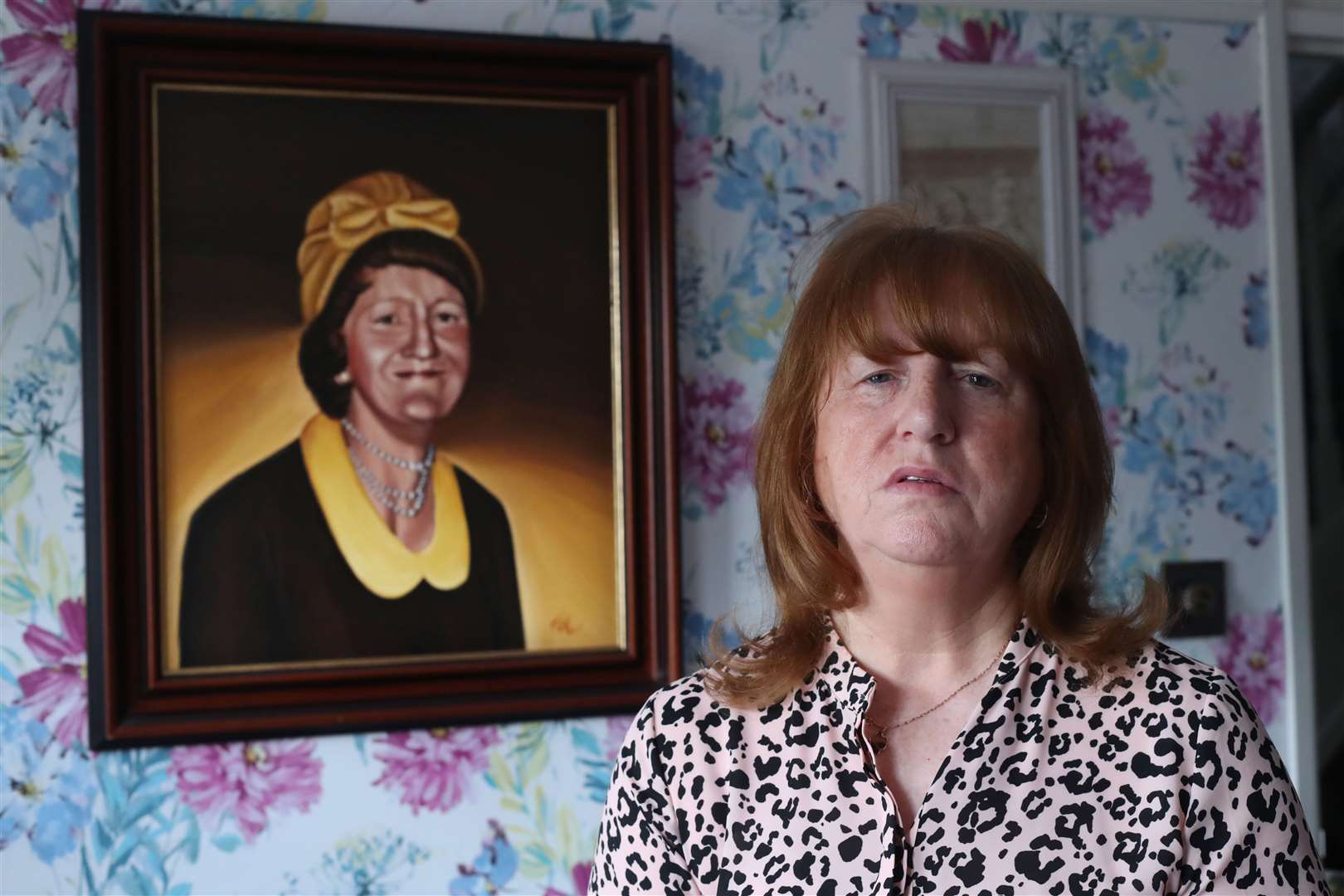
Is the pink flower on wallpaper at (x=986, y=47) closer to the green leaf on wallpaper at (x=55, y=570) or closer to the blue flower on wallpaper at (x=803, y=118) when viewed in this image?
the blue flower on wallpaper at (x=803, y=118)

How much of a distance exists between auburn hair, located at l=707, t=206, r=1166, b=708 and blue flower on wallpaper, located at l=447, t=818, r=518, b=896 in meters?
0.73

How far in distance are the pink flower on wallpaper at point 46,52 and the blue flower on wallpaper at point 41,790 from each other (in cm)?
77

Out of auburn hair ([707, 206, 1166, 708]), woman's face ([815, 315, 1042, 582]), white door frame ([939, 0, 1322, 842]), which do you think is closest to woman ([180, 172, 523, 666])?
auburn hair ([707, 206, 1166, 708])

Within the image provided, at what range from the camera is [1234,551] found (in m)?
2.14

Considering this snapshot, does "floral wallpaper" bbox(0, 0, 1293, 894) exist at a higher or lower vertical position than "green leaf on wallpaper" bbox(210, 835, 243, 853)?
higher

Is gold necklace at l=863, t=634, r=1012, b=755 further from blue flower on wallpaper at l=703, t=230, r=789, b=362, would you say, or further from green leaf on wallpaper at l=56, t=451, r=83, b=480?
green leaf on wallpaper at l=56, t=451, r=83, b=480

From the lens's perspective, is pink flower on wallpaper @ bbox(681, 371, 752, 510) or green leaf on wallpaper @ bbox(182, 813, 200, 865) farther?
pink flower on wallpaper @ bbox(681, 371, 752, 510)

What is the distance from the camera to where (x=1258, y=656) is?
215 cm

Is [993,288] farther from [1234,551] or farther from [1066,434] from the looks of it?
[1234,551]

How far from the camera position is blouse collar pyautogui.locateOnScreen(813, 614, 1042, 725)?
1.15 metres

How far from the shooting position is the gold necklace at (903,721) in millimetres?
1152

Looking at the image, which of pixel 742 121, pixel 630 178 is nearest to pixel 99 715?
pixel 630 178

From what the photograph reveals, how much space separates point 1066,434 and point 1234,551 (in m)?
1.13

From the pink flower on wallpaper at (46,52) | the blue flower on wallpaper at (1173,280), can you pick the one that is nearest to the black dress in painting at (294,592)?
the pink flower on wallpaper at (46,52)
